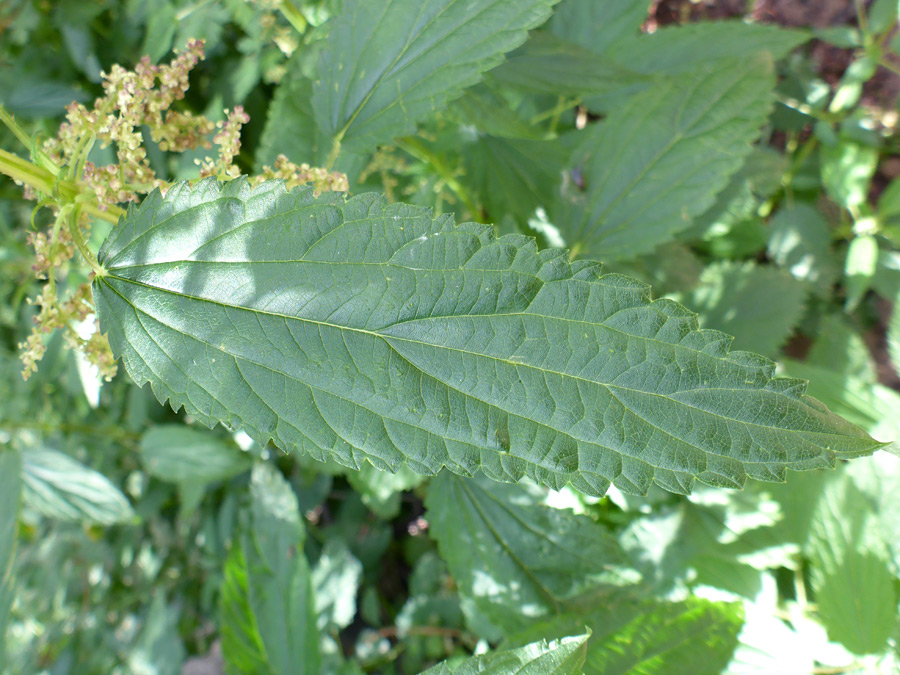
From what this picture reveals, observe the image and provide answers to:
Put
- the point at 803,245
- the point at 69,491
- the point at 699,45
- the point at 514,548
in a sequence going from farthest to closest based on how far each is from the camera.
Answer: the point at 803,245, the point at 69,491, the point at 699,45, the point at 514,548

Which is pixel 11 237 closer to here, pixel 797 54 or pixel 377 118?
pixel 377 118

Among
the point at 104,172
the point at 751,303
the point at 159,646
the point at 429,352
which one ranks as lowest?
the point at 159,646

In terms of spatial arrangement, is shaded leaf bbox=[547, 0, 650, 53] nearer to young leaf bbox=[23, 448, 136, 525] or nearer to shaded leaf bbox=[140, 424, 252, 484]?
shaded leaf bbox=[140, 424, 252, 484]

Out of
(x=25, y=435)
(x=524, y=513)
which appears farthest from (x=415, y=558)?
(x=25, y=435)

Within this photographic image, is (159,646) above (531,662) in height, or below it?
below

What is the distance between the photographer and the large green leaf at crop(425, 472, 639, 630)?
4.58 feet

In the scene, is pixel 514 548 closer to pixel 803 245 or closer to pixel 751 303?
pixel 751 303

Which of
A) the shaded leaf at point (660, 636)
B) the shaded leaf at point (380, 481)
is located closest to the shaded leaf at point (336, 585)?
the shaded leaf at point (380, 481)

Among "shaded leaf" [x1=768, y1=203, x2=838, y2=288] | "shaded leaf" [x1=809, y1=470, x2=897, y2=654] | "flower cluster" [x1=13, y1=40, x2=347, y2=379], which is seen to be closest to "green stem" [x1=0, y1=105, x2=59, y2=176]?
"flower cluster" [x1=13, y1=40, x2=347, y2=379]

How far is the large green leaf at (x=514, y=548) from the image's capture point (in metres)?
1.40

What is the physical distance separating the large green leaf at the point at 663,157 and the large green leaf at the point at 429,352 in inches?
32.7

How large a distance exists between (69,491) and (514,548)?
1.59 m

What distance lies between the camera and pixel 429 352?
2.61ft

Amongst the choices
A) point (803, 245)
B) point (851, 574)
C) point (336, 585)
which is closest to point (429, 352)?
point (851, 574)
